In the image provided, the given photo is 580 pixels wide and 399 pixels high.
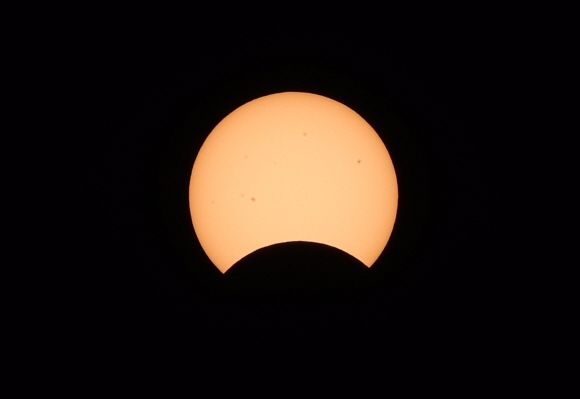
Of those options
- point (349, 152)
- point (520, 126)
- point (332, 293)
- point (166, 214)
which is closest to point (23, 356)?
point (166, 214)

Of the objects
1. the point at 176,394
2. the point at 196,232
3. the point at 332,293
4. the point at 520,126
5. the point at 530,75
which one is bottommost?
the point at 176,394

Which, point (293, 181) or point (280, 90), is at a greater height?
point (280, 90)

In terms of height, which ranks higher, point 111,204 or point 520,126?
point 520,126

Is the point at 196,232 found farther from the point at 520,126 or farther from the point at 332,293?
the point at 520,126

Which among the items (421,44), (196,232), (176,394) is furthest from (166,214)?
(421,44)
